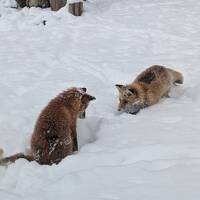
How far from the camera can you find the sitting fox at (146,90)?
721 cm

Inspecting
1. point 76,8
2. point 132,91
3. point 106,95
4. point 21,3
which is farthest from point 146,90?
point 21,3

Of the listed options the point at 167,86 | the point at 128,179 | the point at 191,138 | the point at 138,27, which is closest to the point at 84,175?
the point at 128,179

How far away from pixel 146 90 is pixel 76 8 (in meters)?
6.68

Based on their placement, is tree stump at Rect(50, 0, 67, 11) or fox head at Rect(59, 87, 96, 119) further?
tree stump at Rect(50, 0, 67, 11)

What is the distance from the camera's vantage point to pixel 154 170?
4.57 meters

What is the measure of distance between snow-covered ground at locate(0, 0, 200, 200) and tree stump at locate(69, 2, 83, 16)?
0.69 ft

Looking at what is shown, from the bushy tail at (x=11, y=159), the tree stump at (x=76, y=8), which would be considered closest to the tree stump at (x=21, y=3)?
Answer: the tree stump at (x=76, y=8)

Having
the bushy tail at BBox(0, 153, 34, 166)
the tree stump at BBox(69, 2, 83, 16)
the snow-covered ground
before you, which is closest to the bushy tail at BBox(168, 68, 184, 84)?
the snow-covered ground

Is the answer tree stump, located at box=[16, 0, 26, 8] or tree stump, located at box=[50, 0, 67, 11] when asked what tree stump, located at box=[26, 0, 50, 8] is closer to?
tree stump, located at box=[16, 0, 26, 8]

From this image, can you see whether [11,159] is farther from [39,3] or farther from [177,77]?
[39,3]

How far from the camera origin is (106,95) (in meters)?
7.89

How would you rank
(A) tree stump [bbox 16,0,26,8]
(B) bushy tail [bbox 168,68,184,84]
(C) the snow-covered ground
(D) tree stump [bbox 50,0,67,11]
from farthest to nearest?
1. (A) tree stump [bbox 16,0,26,8]
2. (D) tree stump [bbox 50,0,67,11]
3. (B) bushy tail [bbox 168,68,184,84]
4. (C) the snow-covered ground

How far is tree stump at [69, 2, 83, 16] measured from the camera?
13398 millimetres

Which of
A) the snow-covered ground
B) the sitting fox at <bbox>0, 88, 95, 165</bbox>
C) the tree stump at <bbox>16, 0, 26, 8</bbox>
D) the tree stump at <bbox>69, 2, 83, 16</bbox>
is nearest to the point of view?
the snow-covered ground
